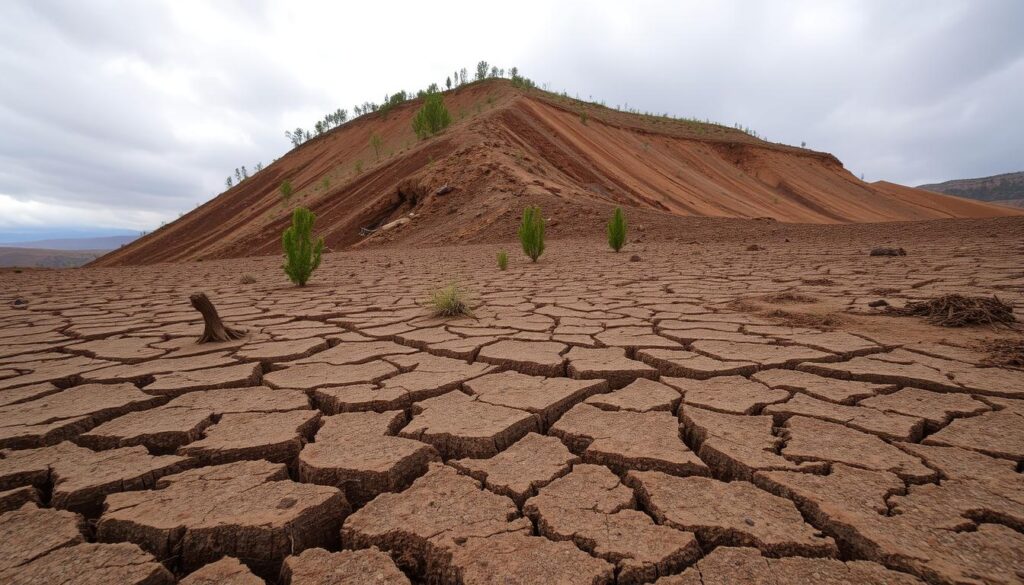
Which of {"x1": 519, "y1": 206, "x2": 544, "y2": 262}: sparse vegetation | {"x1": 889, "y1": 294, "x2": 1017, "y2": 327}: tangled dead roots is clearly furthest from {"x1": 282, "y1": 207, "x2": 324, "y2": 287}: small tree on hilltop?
{"x1": 889, "y1": 294, "x2": 1017, "y2": 327}: tangled dead roots

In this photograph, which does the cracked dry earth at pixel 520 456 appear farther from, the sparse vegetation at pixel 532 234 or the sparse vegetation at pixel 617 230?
the sparse vegetation at pixel 617 230

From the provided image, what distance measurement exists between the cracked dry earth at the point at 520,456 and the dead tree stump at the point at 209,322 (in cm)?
9

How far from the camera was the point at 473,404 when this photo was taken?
1.75 metres

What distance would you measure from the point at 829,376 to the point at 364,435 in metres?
1.79

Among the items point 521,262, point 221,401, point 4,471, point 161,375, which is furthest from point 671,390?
point 521,262

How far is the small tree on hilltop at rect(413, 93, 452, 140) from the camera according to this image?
1872cm

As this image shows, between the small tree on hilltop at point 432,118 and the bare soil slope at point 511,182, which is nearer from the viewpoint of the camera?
the bare soil slope at point 511,182

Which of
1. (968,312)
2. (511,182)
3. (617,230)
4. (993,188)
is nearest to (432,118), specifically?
(511,182)

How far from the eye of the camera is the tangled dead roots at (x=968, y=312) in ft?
8.29

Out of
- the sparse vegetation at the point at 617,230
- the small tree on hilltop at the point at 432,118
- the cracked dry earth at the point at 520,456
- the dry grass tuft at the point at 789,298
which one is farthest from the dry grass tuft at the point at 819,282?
the small tree on hilltop at the point at 432,118

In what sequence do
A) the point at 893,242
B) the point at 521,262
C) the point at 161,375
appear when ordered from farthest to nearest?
the point at 893,242 < the point at 521,262 < the point at 161,375

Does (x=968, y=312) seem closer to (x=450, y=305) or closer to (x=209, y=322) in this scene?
(x=450, y=305)

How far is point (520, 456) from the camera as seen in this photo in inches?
54.6

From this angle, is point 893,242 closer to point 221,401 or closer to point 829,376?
point 829,376
